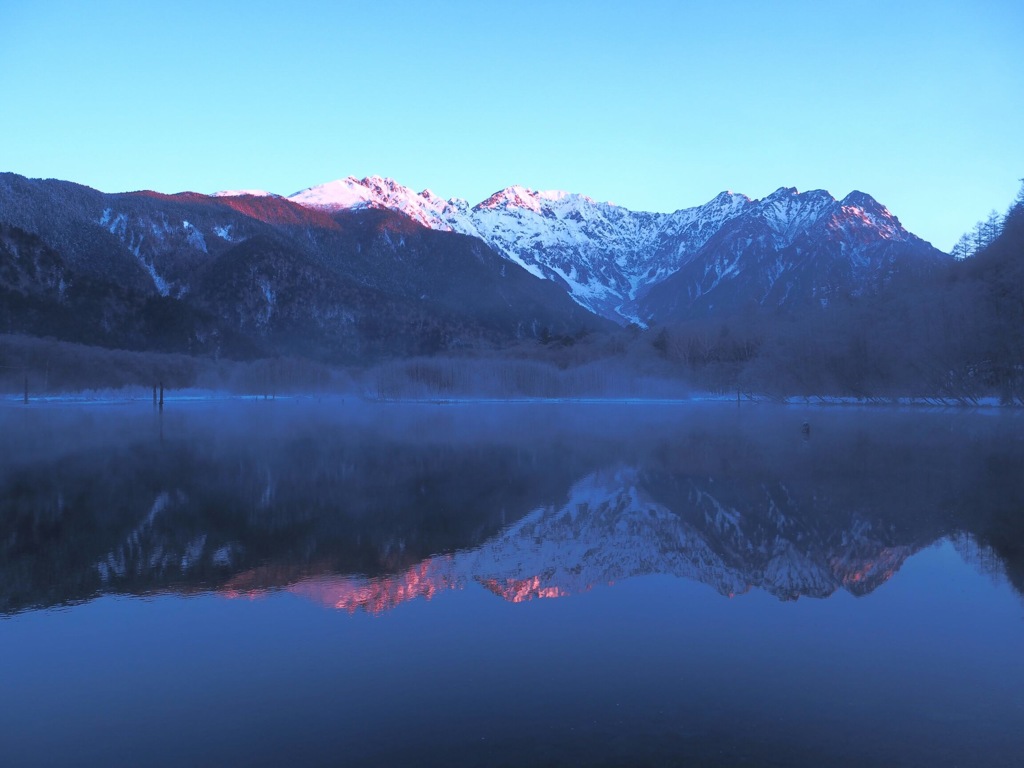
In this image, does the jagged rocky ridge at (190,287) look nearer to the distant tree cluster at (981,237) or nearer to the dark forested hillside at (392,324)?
the dark forested hillside at (392,324)

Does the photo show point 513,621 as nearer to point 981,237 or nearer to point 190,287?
point 981,237

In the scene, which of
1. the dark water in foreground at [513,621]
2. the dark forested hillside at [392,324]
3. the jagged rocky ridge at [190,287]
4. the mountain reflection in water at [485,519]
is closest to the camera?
the dark water in foreground at [513,621]

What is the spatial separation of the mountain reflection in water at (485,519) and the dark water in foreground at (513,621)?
0.07 m

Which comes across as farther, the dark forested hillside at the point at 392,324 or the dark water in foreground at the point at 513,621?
the dark forested hillside at the point at 392,324

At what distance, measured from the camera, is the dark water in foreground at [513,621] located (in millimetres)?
6164

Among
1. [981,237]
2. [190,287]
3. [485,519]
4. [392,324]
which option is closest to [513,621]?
[485,519]

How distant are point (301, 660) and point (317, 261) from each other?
7409 inches

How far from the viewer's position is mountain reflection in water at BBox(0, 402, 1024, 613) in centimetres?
1064

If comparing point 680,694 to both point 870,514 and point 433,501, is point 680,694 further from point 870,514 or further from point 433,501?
point 433,501

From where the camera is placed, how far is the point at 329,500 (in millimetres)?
16438

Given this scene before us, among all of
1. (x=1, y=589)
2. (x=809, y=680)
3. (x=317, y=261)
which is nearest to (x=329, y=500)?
(x=1, y=589)

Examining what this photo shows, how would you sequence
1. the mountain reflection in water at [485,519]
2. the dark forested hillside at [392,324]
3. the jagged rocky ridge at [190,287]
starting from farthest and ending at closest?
the jagged rocky ridge at [190,287] → the dark forested hillside at [392,324] → the mountain reflection in water at [485,519]

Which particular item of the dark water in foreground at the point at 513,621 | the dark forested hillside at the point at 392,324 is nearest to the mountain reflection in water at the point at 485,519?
the dark water in foreground at the point at 513,621

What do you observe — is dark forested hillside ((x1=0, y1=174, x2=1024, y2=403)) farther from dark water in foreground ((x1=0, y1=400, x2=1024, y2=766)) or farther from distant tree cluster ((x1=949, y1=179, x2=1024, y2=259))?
dark water in foreground ((x1=0, y1=400, x2=1024, y2=766))
